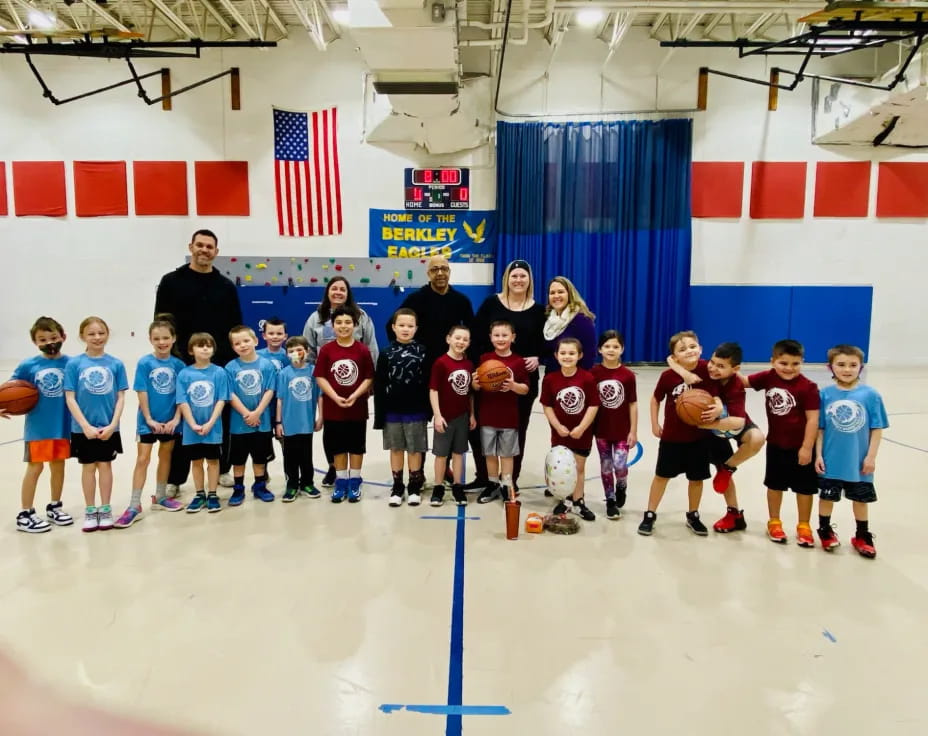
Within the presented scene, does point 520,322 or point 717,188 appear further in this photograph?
point 717,188

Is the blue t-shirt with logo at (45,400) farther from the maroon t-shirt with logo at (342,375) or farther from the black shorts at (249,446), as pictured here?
the maroon t-shirt with logo at (342,375)

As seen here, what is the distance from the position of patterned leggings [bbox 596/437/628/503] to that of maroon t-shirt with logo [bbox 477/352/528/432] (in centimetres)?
57

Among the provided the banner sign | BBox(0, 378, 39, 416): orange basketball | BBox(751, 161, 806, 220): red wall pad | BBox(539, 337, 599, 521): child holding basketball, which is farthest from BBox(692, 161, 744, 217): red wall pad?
BBox(0, 378, 39, 416): orange basketball

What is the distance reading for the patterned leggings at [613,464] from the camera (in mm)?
3854

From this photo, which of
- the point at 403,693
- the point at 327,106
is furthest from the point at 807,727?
the point at 327,106

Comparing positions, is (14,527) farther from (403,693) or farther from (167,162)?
(167,162)

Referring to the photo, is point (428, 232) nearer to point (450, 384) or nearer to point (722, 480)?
point (450, 384)

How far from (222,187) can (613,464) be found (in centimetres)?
884

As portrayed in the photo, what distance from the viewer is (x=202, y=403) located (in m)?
3.79

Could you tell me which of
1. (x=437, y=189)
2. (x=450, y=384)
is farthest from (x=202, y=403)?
(x=437, y=189)

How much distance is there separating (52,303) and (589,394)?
34.0ft

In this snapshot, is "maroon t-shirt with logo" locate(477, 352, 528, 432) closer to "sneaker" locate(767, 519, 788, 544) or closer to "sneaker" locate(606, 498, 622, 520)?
"sneaker" locate(606, 498, 622, 520)

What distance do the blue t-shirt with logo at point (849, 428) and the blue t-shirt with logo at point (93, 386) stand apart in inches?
156

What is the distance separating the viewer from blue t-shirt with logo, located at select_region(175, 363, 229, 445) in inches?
148
